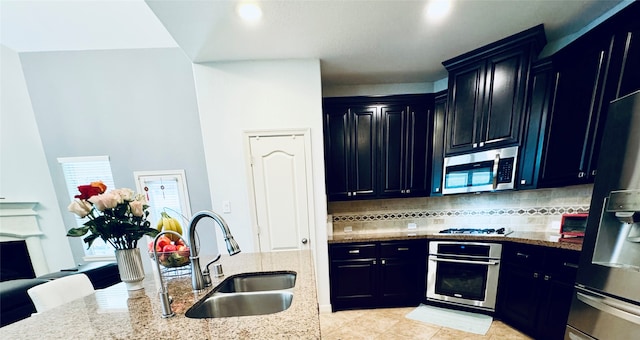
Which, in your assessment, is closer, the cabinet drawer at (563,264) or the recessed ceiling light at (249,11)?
the recessed ceiling light at (249,11)

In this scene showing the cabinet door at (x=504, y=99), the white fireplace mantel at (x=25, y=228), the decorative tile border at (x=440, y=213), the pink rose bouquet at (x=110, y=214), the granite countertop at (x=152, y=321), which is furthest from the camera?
the white fireplace mantel at (x=25, y=228)

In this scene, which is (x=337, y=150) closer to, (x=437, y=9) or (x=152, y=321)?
(x=437, y=9)

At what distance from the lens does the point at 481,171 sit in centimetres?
198

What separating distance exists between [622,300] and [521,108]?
1.43m

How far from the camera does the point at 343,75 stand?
2414mm

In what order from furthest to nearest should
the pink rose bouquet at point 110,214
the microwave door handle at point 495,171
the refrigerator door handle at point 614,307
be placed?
→ the microwave door handle at point 495,171 < the refrigerator door handle at point 614,307 < the pink rose bouquet at point 110,214

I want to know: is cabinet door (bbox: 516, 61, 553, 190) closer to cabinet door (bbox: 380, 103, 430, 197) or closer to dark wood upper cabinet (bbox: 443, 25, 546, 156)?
dark wood upper cabinet (bbox: 443, 25, 546, 156)

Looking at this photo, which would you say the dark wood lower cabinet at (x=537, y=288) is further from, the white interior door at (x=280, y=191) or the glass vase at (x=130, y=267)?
the glass vase at (x=130, y=267)

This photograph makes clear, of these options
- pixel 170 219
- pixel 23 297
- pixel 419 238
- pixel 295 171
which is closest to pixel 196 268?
pixel 170 219

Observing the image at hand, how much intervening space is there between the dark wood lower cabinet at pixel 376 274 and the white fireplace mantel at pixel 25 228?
4428mm

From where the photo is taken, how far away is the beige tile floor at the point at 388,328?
5.96 ft

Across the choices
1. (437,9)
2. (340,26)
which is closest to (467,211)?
(437,9)

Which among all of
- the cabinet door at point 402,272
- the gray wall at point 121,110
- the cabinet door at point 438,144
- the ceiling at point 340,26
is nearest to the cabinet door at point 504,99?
the ceiling at point 340,26

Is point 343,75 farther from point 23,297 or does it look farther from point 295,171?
point 23,297
